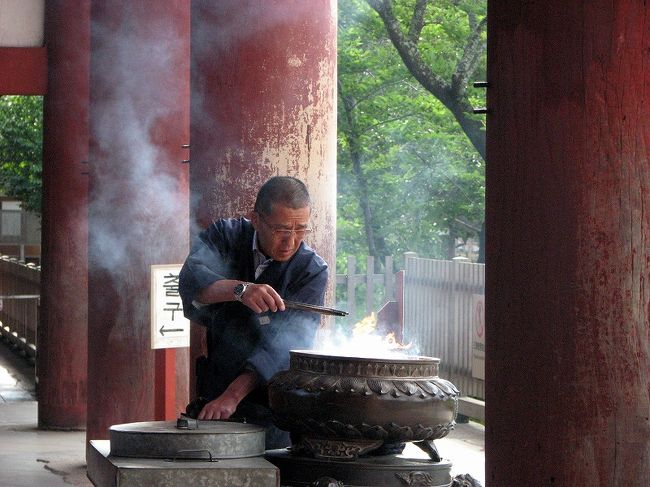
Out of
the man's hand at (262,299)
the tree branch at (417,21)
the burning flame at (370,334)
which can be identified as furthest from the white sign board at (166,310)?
the tree branch at (417,21)

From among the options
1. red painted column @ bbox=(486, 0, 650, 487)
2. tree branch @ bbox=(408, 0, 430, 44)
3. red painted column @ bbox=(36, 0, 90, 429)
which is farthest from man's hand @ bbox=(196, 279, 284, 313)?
tree branch @ bbox=(408, 0, 430, 44)

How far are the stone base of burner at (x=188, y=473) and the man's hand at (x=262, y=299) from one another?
1.70 ft

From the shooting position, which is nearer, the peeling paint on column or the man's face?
the man's face

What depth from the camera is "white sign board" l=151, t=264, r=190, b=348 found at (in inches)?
288

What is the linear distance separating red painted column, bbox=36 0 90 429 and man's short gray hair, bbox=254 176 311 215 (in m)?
7.39

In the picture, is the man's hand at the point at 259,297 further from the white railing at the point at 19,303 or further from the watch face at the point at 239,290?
the white railing at the point at 19,303

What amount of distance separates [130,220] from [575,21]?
6335 millimetres

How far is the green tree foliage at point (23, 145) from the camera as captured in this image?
23609mm

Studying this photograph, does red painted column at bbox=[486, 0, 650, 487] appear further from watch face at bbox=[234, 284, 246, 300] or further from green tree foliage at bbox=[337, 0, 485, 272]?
green tree foliage at bbox=[337, 0, 485, 272]

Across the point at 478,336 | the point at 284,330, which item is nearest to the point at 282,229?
the point at 284,330

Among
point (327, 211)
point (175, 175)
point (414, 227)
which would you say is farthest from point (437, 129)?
point (327, 211)

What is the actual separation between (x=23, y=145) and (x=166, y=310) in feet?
56.4

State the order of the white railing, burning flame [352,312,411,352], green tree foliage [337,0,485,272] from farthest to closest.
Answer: the white railing → green tree foliage [337,0,485,272] → burning flame [352,312,411,352]

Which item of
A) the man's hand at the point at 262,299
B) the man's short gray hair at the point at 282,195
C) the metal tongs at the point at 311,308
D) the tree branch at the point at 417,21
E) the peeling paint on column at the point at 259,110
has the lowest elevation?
the metal tongs at the point at 311,308
